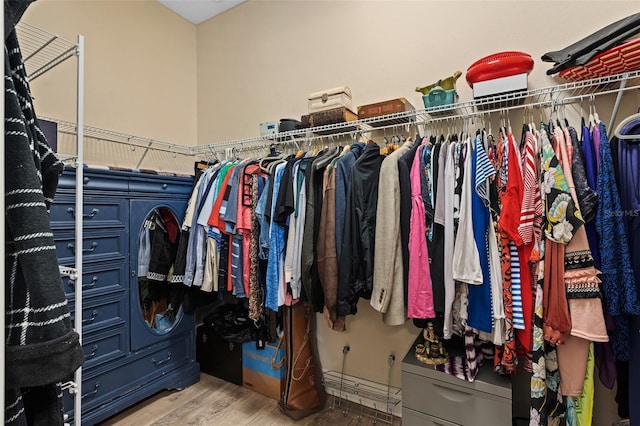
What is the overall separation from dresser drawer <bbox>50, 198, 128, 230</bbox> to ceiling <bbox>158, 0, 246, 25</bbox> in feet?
6.20

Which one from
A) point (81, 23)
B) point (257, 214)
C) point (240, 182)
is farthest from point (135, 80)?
point (257, 214)

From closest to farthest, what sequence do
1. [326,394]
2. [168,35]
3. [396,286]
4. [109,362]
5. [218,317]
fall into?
1. [396,286]
2. [109,362]
3. [326,394]
4. [218,317]
5. [168,35]

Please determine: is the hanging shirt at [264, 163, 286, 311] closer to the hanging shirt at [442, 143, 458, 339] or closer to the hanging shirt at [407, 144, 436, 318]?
the hanging shirt at [407, 144, 436, 318]

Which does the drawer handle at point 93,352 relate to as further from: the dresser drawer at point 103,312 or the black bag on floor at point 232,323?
the black bag on floor at point 232,323

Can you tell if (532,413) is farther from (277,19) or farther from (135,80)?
(135,80)

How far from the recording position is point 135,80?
2566 millimetres

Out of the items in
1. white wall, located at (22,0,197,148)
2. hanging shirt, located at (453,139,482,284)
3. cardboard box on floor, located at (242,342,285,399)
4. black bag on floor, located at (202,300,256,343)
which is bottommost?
cardboard box on floor, located at (242,342,285,399)

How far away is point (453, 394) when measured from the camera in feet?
4.83

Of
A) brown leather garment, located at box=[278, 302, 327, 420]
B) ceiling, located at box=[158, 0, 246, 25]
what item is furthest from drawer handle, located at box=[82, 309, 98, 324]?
ceiling, located at box=[158, 0, 246, 25]

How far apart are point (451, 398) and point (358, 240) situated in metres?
0.83

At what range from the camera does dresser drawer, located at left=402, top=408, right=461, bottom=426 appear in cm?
148

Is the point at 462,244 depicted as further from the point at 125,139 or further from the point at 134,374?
the point at 125,139

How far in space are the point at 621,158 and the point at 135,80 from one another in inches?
120

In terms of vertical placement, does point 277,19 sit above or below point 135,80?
above
